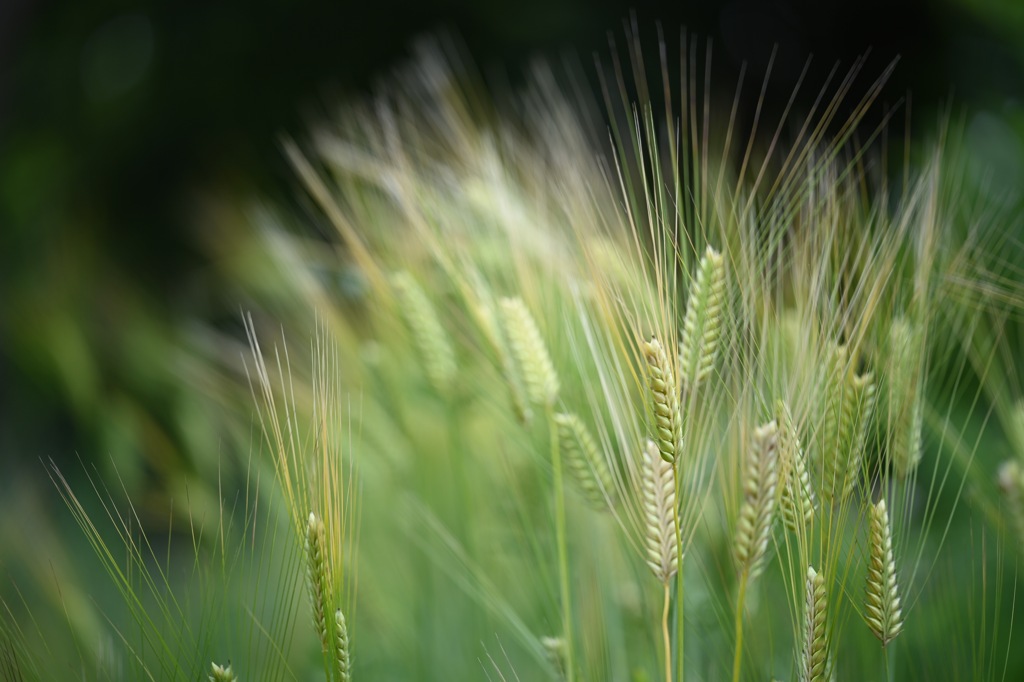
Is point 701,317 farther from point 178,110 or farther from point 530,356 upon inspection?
point 178,110

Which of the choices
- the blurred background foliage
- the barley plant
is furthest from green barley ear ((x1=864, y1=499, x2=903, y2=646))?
the blurred background foliage

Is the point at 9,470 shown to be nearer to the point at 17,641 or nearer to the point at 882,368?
the point at 17,641

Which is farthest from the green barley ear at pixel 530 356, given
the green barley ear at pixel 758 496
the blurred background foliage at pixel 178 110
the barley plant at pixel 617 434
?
the blurred background foliage at pixel 178 110

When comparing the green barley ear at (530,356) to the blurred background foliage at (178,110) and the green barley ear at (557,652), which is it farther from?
the blurred background foliage at (178,110)

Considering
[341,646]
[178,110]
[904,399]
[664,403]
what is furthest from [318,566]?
[178,110]

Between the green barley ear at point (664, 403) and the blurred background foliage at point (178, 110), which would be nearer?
the green barley ear at point (664, 403)

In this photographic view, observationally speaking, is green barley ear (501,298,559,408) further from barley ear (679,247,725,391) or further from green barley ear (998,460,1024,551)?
green barley ear (998,460,1024,551)
